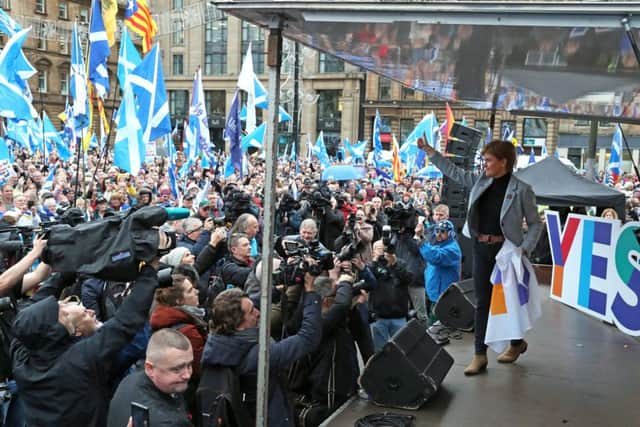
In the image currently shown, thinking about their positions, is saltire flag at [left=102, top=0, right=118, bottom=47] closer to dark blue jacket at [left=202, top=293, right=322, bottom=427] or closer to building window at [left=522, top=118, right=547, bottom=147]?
dark blue jacket at [left=202, top=293, right=322, bottom=427]

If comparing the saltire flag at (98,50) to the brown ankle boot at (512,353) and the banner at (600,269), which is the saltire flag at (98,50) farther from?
the brown ankle boot at (512,353)

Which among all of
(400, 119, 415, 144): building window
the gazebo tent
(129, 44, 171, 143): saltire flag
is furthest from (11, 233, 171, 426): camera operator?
(400, 119, 415, 144): building window

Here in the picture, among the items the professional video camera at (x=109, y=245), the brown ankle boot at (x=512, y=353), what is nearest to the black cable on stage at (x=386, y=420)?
the brown ankle boot at (x=512, y=353)

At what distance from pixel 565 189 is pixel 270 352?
914 centimetres

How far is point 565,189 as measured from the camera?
11477 millimetres

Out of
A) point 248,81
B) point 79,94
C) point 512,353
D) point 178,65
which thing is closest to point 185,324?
point 512,353

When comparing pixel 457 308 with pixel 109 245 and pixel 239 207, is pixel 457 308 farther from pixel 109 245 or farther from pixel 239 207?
pixel 109 245

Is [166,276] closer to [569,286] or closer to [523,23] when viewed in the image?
[523,23]

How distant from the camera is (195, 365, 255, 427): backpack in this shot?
11.7ft

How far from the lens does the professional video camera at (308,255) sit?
152 inches

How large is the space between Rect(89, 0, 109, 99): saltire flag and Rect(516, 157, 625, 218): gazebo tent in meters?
7.65

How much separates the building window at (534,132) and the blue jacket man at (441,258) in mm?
41653

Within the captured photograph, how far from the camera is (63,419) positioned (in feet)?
10.8

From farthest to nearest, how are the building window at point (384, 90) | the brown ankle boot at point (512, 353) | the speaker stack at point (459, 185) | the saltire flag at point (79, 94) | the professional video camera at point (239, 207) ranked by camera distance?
the building window at point (384, 90), the saltire flag at point (79, 94), the speaker stack at point (459, 185), the professional video camera at point (239, 207), the brown ankle boot at point (512, 353)
